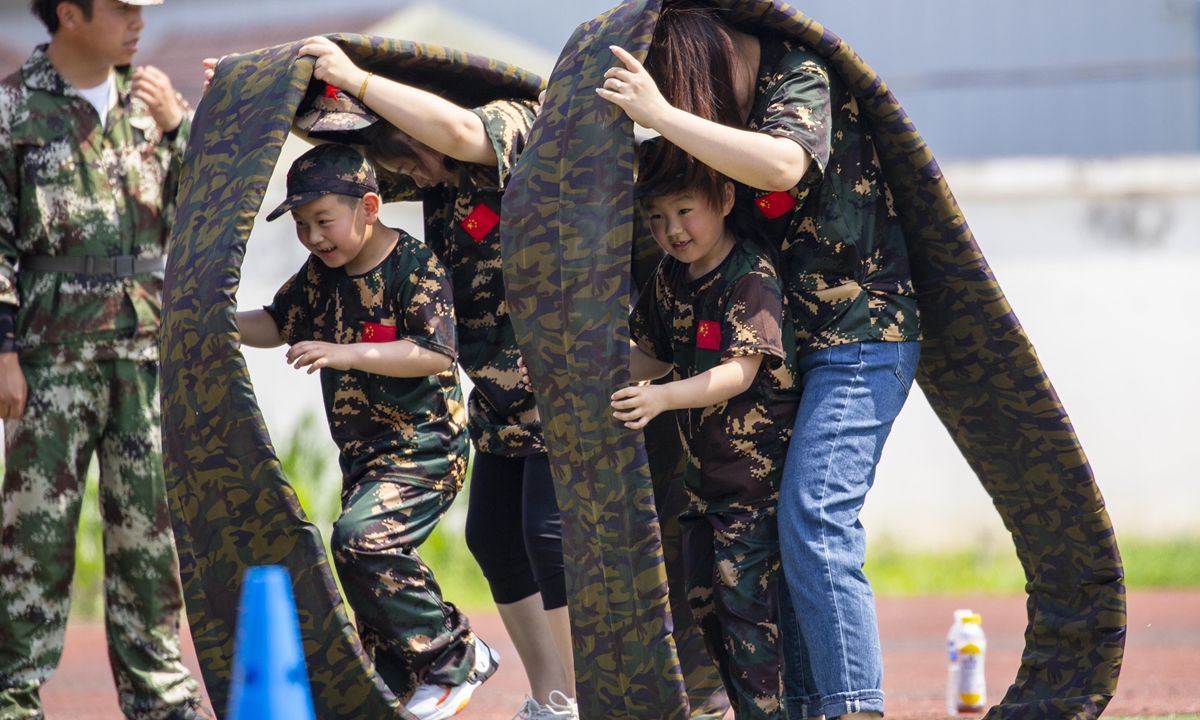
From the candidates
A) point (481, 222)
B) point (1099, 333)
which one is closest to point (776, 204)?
point (481, 222)

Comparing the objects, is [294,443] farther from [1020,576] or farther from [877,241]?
[877,241]

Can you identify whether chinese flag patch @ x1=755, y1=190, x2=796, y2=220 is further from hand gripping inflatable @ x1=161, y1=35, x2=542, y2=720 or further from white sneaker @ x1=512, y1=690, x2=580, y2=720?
white sneaker @ x1=512, y1=690, x2=580, y2=720

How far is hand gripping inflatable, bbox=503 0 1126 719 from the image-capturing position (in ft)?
9.61

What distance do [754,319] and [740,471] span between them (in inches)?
14.8

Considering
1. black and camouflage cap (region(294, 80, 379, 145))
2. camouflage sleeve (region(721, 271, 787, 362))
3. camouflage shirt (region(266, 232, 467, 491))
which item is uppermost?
black and camouflage cap (region(294, 80, 379, 145))

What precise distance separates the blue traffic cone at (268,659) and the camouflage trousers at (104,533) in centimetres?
180

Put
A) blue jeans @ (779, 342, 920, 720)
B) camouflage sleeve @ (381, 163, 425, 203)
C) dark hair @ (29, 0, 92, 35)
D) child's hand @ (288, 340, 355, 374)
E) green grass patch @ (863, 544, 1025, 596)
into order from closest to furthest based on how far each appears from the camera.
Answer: blue jeans @ (779, 342, 920, 720)
child's hand @ (288, 340, 355, 374)
camouflage sleeve @ (381, 163, 425, 203)
dark hair @ (29, 0, 92, 35)
green grass patch @ (863, 544, 1025, 596)

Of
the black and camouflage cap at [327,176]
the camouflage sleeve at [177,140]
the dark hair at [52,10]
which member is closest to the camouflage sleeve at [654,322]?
the black and camouflage cap at [327,176]

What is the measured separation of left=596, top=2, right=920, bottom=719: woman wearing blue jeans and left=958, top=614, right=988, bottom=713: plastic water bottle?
4.50 feet

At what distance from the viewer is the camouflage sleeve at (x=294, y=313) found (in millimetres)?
3688

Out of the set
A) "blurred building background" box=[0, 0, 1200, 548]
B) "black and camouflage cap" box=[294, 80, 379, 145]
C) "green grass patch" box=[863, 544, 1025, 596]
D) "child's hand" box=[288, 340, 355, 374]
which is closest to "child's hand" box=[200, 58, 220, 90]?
"black and camouflage cap" box=[294, 80, 379, 145]

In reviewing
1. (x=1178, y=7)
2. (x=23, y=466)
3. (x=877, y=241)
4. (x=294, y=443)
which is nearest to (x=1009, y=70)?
(x=1178, y=7)

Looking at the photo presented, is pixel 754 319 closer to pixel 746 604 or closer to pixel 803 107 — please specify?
pixel 803 107

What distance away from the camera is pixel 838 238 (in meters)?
3.13
